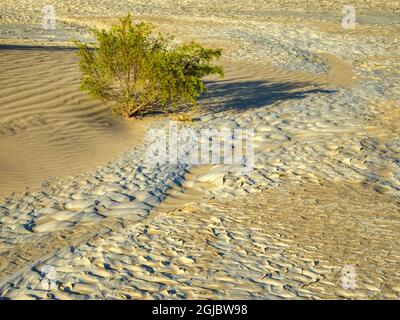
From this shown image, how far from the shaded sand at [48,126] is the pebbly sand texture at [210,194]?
3 cm

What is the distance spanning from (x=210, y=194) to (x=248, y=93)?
4674mm

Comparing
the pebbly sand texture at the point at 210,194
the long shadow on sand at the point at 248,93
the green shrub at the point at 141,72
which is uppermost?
the green shrub at the point at 141,72

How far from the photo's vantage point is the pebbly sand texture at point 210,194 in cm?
522

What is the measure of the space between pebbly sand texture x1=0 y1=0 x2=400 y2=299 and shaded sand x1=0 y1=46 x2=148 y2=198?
0.09ft

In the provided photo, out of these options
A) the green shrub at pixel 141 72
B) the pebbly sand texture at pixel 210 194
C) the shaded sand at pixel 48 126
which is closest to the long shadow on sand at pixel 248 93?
the pebbly sand texture at pixel 210 194

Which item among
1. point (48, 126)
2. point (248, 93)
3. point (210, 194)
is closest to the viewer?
point (210, 194)

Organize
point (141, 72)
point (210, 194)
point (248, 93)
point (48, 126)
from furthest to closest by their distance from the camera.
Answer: point (248, 93), point (141, 72), point (48, 126), point (210, 194)

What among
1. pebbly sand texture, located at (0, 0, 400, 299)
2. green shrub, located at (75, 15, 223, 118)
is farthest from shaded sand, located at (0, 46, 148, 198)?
green shrub, located at (75, 15, 223, 118)

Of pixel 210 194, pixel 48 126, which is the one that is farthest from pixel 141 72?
pixel 210 194

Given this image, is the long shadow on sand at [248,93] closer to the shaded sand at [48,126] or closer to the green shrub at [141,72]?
the green shrub at [141,72]

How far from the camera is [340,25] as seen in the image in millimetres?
18891

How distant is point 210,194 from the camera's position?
7.10 metres

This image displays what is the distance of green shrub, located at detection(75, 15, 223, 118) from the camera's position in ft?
32.7

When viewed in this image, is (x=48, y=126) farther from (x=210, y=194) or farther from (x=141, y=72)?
(x=210, y=194)
